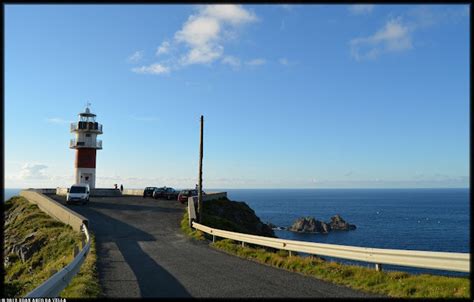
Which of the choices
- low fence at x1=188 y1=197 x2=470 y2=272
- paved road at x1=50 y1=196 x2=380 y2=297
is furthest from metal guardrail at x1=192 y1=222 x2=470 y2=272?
paved road at x1=50 y1=196 x2=380 y2=297

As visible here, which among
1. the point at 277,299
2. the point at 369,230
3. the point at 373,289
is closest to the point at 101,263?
the point at 277,299

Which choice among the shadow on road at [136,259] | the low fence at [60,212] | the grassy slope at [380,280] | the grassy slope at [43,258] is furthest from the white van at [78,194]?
the grassy slope at [380,280]

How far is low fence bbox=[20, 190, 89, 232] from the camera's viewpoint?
74.2ft

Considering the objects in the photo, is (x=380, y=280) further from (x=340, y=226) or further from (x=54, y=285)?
(x=340, y=226)

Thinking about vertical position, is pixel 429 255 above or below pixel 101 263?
above

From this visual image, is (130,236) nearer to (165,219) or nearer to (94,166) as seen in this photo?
(165,219)

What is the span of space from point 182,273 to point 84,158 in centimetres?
4786

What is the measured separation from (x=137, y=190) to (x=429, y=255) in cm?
4630

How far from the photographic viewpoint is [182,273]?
Result: 10.9 meters

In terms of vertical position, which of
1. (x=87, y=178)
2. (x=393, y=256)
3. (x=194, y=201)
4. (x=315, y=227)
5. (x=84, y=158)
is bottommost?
(x=315, y=227)

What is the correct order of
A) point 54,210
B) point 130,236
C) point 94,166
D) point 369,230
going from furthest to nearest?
point 369,230 < point 94,166 < point 54,210 < point 130,236

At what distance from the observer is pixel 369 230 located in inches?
3130

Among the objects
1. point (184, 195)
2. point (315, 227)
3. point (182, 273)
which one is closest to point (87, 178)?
point (184, 195)

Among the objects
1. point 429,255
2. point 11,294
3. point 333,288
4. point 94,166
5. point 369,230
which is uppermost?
point 94,166
